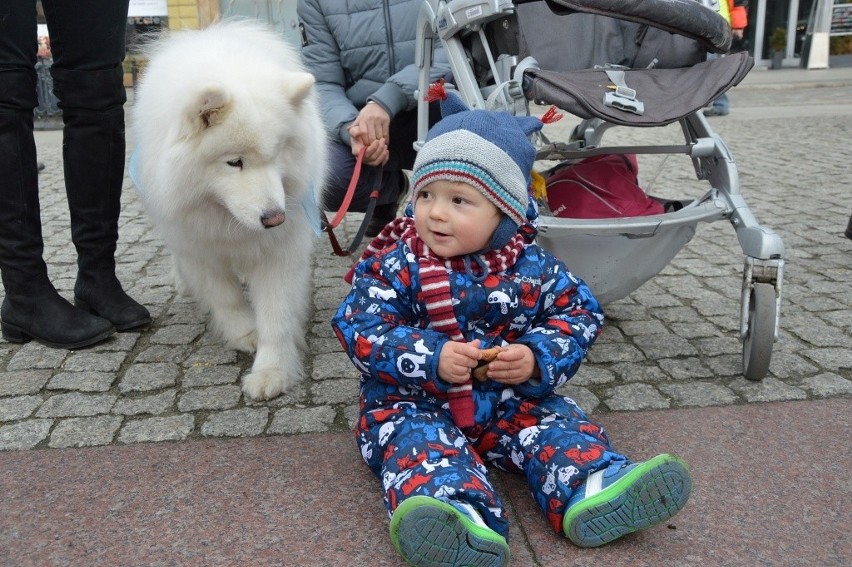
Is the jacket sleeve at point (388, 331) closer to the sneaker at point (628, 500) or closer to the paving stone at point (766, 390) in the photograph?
the sneaker at point (628, 500)

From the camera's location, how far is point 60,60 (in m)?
3.32

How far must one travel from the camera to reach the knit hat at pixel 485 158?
2248 millimetres

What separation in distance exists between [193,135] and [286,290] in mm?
799

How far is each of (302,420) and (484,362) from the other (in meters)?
0.88

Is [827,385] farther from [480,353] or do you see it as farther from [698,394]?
[480,353]

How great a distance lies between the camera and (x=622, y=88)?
9.39 ft

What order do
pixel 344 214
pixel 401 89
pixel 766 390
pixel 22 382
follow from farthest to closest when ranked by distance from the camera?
pixel 401 89 → pixel 344 214 → pixel 22 382 → pixel 766 390

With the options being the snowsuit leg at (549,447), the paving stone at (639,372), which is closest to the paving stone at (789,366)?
the paving stone at (639,372)

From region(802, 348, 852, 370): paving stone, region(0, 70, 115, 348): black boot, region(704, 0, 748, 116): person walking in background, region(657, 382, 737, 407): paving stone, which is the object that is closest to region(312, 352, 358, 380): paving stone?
region(0, 70, 115, 348): black boot

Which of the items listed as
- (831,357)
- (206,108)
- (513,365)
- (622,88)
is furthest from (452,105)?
(831,357)

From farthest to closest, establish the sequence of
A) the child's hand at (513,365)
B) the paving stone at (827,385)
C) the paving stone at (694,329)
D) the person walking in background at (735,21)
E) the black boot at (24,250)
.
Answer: the person walking in background at (735,21) < the paving stone at (694,329) < the black boot at (24,250) < the paving stone at (827,385) < the child's hand at (513,365)

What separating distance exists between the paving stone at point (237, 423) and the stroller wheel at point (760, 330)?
181cm

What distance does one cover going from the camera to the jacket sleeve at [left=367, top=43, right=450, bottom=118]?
4.02m

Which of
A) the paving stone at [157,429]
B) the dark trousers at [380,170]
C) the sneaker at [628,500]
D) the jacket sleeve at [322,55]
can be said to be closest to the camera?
the sneaker at [628,500]
